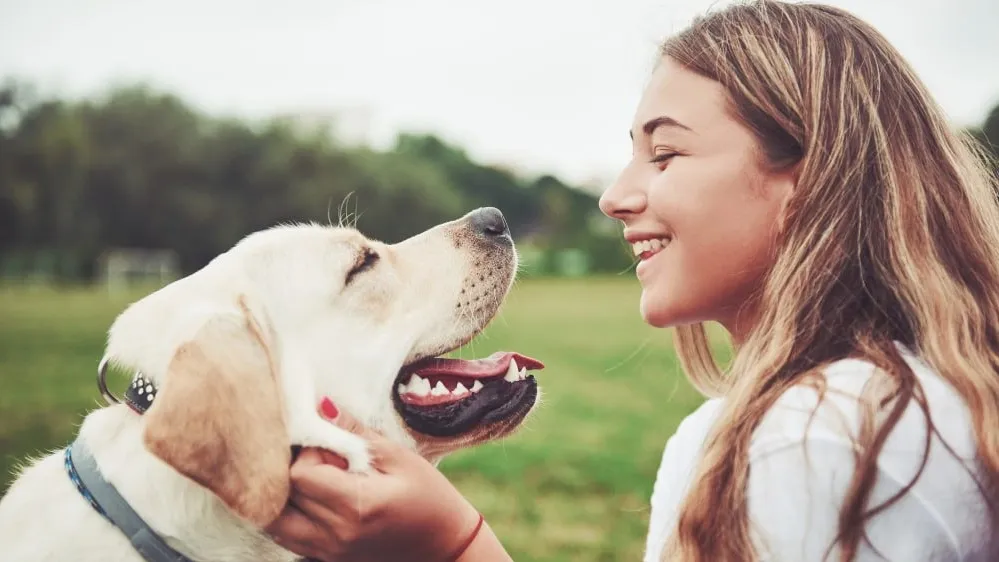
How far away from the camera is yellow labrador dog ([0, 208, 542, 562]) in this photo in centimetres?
203

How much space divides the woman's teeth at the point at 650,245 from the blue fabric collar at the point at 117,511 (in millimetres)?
1567

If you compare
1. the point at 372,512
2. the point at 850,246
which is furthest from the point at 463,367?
the point at 850,246

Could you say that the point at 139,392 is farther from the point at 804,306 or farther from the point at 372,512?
the point at 804,306

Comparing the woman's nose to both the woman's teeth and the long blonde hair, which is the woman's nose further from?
the long blonde hair

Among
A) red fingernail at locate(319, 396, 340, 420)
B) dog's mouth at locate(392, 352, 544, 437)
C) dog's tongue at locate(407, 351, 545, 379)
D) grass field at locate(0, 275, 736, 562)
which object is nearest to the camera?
red fingernail at locate(319, 396, 340, 420)

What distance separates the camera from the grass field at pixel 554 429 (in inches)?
211

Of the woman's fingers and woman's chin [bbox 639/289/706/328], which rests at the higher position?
woman's chin [bbox 639/289/706/328]

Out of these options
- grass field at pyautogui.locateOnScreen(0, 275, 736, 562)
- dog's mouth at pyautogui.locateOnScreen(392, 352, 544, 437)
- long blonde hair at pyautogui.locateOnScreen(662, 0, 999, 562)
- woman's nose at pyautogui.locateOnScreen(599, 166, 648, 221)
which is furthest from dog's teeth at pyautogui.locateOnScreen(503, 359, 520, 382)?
long blonde hair at pyautogui.locateOnScreen(662, 0, 999, 562)

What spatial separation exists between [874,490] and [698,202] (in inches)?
36.7

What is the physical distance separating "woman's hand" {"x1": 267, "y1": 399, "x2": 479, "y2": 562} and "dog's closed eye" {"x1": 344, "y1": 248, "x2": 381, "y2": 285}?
2.53 ft

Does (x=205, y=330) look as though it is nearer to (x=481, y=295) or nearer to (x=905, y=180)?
(x=481, y=295)

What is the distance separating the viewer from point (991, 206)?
95.7 inches

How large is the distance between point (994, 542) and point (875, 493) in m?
0.32

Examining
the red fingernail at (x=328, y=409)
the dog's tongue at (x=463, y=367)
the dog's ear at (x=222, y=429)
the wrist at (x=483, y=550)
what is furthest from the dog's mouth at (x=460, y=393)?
the dog's ear at (x=222, y=429)
